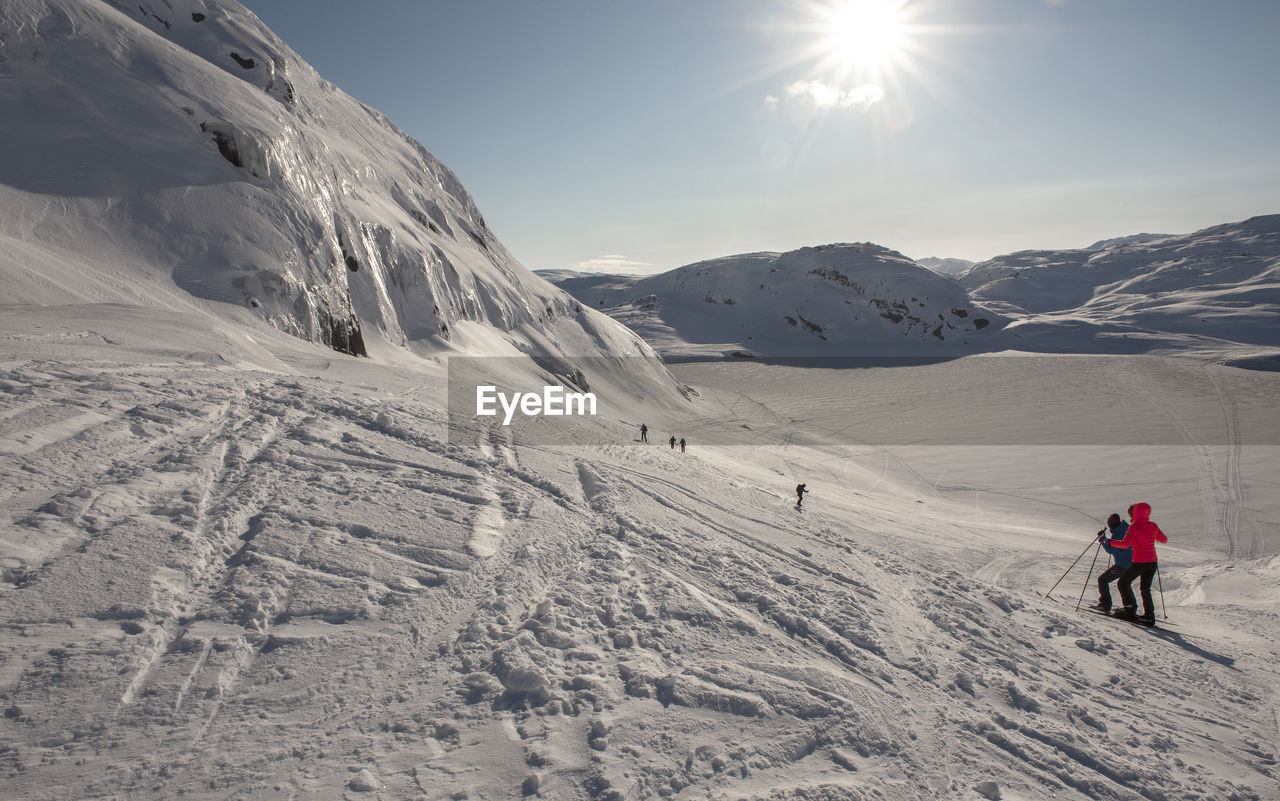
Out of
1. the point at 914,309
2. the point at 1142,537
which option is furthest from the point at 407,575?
the point at 914,309

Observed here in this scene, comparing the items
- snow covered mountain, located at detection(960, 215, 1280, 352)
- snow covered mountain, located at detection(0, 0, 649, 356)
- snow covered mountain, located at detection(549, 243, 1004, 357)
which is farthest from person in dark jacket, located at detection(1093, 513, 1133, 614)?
snow covered mountain, located at detection(960, 215, 1280, 352)

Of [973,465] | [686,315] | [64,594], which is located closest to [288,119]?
[64,594]

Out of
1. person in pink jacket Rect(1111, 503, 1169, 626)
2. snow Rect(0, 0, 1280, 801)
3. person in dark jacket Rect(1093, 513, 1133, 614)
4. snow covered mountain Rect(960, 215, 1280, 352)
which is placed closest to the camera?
snow Rect(0, 0, 1280, 801)

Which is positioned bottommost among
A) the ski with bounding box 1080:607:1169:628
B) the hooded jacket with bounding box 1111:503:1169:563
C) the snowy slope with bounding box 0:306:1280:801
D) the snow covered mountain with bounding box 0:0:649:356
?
the ski with bounding box 1080:607:1169:628

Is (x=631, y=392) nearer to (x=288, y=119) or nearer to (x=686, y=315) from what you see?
(x=288, y=119)

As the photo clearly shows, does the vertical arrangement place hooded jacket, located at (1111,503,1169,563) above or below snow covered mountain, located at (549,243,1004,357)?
below

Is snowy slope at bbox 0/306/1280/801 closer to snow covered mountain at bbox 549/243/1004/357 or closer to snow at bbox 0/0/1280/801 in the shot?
snow at bbox 0/0/1280/801

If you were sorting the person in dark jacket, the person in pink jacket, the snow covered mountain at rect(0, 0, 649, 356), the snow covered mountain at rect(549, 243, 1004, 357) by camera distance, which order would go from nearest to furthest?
the person in pink jacket, the person in dark jacket, the snow covered mountain at rect(0, 0, 649, 356), the snow covered mountain at rect(549, 243, 1004, 357)

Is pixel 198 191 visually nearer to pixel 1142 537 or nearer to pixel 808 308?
pixel 1142 537
